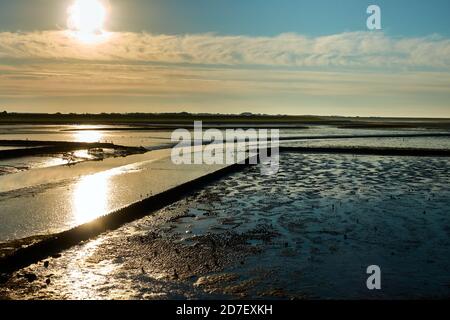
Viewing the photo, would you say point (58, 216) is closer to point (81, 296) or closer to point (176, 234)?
point (176, 234)

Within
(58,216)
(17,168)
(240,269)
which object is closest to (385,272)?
(240,269)

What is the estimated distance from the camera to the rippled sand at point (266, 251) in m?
9.45

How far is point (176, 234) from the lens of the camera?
13.9 m

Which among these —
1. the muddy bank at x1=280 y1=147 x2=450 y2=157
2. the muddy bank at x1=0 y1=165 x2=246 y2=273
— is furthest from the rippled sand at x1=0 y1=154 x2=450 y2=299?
the muddy bank at x1=280 y1=147 x2=450 y2=157

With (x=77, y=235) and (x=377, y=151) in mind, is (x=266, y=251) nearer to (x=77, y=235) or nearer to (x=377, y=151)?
(x=77, y=235)

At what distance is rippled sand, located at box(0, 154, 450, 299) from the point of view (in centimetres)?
945

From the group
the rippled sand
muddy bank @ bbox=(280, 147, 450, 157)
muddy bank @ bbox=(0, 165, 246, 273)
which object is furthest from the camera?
muddy bank @ bbox=(280, 147, 450, 157)

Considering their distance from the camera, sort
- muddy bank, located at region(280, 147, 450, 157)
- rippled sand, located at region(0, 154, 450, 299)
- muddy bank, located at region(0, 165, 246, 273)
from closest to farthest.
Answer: rippled sand, located at region(0, 154, 450, 299)
muddy bank, located at region(0, 165, 246, 273)
muddy bank, located at region(280, 147, 450, 157)

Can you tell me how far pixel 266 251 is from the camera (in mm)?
12117

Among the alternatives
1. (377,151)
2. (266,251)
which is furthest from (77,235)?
(377,151)

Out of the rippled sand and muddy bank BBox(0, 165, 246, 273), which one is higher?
muddy bank BBox(0, 165, 246, 273)

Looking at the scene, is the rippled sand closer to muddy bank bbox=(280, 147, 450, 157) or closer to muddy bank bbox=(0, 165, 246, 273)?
muddy bank bbox=(0, 165, 246, 273)

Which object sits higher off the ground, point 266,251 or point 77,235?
point 77,235
